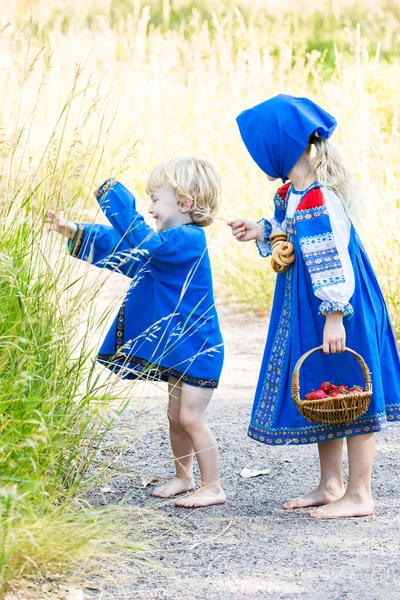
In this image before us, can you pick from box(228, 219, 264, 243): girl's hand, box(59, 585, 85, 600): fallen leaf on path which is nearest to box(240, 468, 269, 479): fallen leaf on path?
box(228, 219, 264, 243): girl's hand

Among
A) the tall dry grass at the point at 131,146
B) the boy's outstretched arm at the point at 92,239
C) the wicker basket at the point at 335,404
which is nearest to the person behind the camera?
the tall dry grass at the point at 131,146

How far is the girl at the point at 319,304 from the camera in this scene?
3.16 meters

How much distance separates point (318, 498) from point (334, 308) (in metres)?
0.76

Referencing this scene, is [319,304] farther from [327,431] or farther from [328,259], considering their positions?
[327,431]

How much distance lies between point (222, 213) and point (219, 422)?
2.81 meters

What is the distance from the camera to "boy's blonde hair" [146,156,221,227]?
11.2 feet

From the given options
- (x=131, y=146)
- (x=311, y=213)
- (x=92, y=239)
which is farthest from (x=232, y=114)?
(x=311, y=213)

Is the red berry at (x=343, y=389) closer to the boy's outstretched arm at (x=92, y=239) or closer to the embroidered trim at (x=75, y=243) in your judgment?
the boy's outstretched arm at (x=92, y=239)

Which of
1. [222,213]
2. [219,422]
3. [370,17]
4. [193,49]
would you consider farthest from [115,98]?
[370,17]

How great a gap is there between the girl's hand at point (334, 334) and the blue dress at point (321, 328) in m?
0.03

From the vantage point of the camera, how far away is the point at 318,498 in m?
3.41

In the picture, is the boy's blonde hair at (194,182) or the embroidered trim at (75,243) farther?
the boy's blonde hair at (194,182)

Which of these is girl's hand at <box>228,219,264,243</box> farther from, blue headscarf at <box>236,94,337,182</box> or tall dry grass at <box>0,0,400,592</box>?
tall dry grass at <box>0,0,400,592</box>

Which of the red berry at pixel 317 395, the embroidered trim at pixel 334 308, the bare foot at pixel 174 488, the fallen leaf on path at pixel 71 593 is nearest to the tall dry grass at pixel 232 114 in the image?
the bare foot at pixel 174 488
